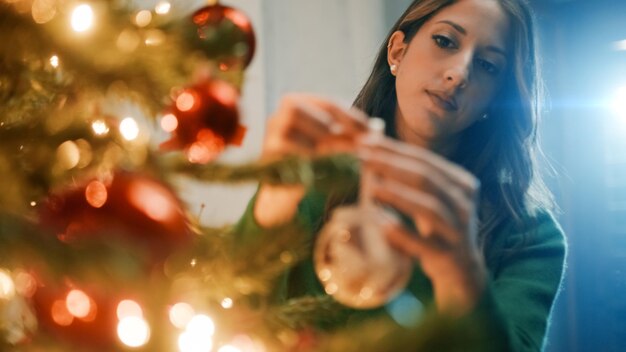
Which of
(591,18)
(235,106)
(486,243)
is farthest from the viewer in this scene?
(591,18)

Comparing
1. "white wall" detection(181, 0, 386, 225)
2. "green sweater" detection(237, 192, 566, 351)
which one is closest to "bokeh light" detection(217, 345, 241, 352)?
"green sweater" detection(237, 192, 566, 351)

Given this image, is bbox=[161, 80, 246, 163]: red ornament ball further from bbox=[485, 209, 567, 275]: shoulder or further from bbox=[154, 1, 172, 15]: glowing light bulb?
bbox=[485, 209, 567, 275]: shoulder

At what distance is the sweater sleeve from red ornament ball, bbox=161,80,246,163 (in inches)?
16.4

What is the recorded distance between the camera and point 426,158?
37 centimetres

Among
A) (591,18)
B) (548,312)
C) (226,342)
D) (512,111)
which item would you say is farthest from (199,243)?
(591,18)

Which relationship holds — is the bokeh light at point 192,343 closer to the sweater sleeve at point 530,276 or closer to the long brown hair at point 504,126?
the sweater sleeve at point 530,276

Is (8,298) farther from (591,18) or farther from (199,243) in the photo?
(591,18)

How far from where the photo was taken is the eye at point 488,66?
3.23ft

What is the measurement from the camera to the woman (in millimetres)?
496

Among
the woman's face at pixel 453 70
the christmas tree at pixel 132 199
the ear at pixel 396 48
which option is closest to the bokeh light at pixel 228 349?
the christmas tree at pixel 132 199

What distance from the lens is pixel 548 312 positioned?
0.86 m

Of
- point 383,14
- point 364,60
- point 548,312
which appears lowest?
point 548,312

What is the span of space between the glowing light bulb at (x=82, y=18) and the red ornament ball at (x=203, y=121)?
0.28 ft

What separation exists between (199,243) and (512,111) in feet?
2.89
